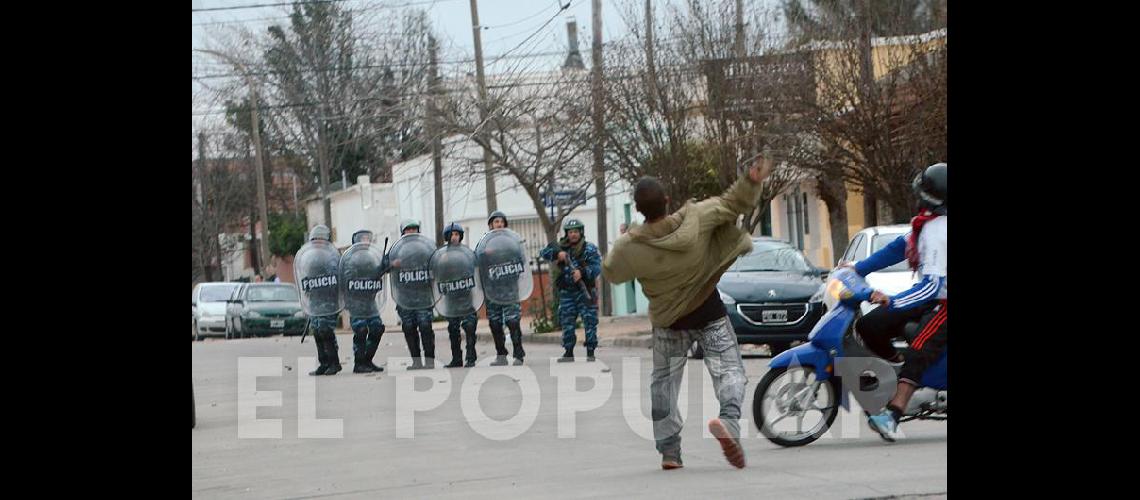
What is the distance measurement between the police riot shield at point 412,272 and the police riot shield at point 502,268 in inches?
27.1

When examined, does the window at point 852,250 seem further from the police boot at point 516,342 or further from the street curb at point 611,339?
the street curb at point 611,339

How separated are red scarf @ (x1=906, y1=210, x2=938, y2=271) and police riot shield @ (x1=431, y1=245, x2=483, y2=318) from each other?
11.7 metres

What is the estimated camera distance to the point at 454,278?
21.0m

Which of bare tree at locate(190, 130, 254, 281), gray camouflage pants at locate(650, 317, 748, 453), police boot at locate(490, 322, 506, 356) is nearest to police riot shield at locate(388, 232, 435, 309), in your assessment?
police boot at locate(490, 322, 506, 356)

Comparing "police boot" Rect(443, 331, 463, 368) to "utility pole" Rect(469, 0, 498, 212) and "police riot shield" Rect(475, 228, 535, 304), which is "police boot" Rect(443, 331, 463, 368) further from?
"utility pole" Rect(469, 0, 498, 212)

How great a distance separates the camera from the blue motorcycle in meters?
9.76

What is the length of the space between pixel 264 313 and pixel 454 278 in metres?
17.4

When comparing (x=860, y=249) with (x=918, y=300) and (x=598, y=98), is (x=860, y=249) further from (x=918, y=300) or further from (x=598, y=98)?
(x=598, y=98)

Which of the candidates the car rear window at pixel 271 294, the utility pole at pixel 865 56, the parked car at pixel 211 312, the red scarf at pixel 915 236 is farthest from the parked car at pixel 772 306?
the parked car at pixel 211 312


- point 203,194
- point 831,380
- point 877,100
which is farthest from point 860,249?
point 203,194
